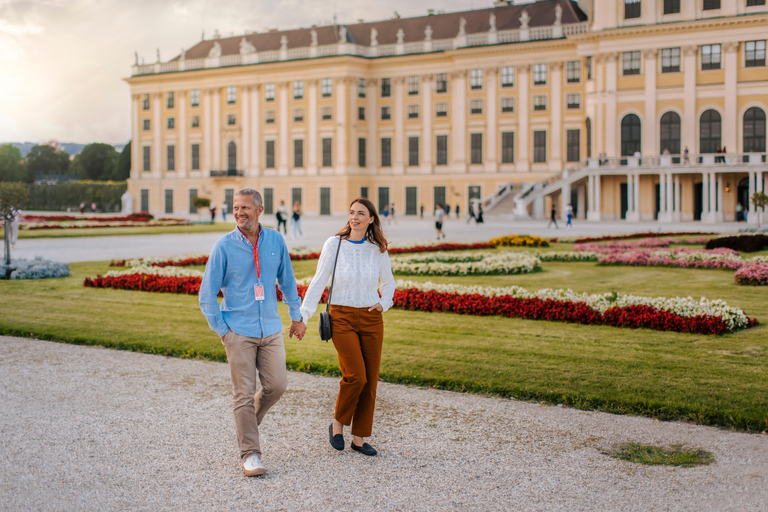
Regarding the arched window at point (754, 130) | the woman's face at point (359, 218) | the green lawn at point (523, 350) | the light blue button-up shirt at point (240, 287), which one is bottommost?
the green lawn at point (523, 350)

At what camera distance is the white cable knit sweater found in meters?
5.42

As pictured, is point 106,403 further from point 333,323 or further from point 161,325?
point 161,325

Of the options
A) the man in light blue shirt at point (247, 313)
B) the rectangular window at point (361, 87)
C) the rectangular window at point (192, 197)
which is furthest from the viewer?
the rectangular window at point (192, 197)

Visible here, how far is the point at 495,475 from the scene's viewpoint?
16.0 feet

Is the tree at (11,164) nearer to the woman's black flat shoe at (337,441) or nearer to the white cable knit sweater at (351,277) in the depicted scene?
the white cable knit sweater at (351,277)

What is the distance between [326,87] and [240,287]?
204ft

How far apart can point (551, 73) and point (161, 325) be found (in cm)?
5292

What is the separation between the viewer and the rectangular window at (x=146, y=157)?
247 feet

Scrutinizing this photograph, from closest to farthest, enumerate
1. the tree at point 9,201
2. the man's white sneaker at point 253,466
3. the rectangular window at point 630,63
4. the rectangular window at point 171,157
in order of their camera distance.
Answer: the man's white sneaker at point 253,466 < the tree at point 9,201 < the rectangular window at point 630,63 < the rectangular window at point 171,157

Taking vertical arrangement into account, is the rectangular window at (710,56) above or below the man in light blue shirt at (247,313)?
above

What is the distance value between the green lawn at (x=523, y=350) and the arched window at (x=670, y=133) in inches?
1617

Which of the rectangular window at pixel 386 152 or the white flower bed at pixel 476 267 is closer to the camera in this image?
the white flower bed at pixel 476 267

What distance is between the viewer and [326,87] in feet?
215

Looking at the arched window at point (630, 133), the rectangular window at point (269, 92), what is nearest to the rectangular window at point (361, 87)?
the rectangular window at point (269, 92)
